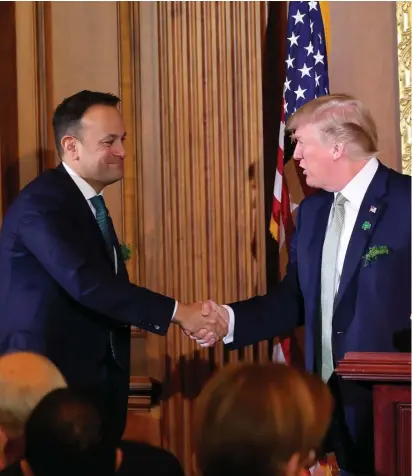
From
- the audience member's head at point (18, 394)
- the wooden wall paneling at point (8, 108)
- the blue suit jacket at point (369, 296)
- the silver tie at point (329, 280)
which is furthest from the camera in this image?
the wooden wall paneling at point (8, 108)

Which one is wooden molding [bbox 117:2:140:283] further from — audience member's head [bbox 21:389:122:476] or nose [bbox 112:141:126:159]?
audience member's head [bbox 21:389:122:476]

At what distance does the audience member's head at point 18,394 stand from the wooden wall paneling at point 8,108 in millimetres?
2935

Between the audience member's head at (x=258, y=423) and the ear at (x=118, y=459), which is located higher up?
the audience member's head at (x=258, y=423)

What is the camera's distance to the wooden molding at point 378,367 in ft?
8.43

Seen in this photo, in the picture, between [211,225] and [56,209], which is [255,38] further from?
[56,209]

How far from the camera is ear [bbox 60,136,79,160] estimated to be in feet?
13.0

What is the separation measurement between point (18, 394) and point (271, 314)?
2230 mm

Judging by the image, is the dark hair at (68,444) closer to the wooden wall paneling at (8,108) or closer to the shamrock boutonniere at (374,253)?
the shamrock boutonniere at (374,253)

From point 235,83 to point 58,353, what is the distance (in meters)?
1.81

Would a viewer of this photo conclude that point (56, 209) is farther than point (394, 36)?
No

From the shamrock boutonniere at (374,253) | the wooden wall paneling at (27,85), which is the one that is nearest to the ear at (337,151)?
the shamrock boutonniere at (374,253)

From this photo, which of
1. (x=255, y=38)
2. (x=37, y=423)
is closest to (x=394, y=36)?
(x=255, y=38)

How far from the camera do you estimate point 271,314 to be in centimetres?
407

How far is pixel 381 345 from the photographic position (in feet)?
11.4
